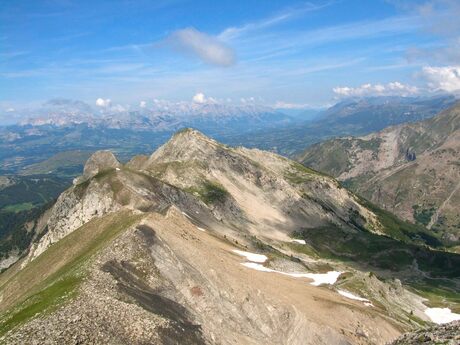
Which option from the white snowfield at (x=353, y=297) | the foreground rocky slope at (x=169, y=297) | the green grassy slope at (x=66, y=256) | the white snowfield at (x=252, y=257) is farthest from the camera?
the white snowfield at (x=252, y=257)

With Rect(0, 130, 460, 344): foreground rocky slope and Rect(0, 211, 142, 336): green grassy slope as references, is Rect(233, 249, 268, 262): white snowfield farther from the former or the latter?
Rect(0, 211, 142, 336): green grassy slope

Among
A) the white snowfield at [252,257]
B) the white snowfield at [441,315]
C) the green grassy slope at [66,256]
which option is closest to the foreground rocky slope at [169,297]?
the green grassy slope at [66,256]

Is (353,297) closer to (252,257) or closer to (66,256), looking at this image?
(252,257)

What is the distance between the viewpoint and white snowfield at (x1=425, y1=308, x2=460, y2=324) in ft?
467

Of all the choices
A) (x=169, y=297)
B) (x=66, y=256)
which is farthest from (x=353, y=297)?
(x=66, y=256)

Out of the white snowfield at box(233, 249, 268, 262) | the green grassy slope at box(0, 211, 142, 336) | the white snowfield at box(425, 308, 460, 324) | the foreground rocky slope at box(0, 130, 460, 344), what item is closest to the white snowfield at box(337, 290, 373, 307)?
the foreground rocky slope at box(0, 130, 460, 344)

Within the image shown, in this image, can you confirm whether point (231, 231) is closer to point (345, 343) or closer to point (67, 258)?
point (67, 258)

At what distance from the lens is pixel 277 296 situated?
83375 millimetres

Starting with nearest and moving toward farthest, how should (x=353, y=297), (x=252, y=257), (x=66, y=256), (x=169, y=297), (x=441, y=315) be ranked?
(x=169, y=297) → (x=66, y=256) → (x=353, y=297) → (x=252, y=257) → (x=441, y=315)

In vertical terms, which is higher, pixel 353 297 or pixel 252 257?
pixel 252 257

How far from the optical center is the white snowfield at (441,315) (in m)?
142

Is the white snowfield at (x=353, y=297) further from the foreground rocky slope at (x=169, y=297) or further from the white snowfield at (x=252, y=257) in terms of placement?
the white snowfield at (x=252, y=257)

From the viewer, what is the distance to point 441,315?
146750 mm

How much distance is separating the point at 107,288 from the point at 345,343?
1634 inches
